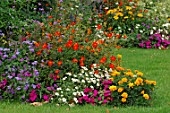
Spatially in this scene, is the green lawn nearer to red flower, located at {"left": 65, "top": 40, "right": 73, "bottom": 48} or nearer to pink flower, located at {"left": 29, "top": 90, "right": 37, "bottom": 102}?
pink flower, located at {"left": 29, "top": 90, "right": 37, "bottom": 102}

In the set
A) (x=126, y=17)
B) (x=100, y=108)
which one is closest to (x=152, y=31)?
(x=126, y=17)

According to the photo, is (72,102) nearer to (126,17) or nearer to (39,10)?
(39,10)

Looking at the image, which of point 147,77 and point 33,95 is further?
point 147,77

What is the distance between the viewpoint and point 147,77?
338 inches

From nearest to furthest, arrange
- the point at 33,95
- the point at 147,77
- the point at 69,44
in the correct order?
the point at 33,95 → the point at 69,44 → the point at 147,77

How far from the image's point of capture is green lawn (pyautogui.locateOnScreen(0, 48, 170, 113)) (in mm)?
6531

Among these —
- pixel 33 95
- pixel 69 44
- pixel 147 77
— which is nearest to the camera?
pixel 33 95

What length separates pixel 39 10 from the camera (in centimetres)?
965

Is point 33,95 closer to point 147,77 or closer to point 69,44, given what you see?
point 69,44

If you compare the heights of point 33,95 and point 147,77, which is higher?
point 33,95

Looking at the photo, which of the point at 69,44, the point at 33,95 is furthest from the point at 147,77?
the point at 33,95

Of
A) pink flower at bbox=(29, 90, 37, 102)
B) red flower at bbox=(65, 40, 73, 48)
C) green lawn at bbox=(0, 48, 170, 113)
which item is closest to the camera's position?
green lawn at bbox=(0, 48, 170, 113)

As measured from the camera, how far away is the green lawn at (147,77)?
6.53 meters

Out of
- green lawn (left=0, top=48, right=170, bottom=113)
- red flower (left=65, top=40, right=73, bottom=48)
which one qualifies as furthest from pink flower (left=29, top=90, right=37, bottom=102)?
red flower (left=65, top=40, right=73, bottom=48)
